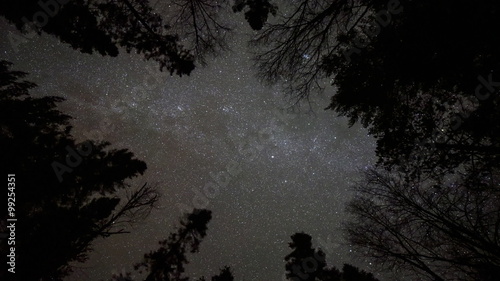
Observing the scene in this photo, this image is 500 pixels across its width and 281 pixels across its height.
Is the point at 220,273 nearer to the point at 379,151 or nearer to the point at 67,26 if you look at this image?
the point at 379,151

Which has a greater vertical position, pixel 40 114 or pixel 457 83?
pixel 457 83

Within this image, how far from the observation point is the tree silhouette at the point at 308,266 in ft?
29.6

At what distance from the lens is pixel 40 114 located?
7.49 metres

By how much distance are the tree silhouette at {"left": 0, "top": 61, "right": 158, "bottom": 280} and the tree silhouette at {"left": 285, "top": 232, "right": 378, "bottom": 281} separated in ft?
20.8

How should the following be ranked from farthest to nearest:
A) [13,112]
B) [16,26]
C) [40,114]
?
1. [40,114]
2. [13,112]
3. [16,26]

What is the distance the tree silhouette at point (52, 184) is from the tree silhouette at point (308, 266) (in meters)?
6.34

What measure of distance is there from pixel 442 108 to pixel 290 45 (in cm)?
370

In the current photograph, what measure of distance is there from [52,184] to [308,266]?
957 centimetres

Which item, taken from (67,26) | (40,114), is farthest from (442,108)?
(40,114)

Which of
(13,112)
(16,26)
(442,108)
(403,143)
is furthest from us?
(13,112)

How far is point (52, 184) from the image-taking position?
6.86m

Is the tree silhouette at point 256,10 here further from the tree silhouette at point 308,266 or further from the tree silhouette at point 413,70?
the tree silhouette at point 308,266

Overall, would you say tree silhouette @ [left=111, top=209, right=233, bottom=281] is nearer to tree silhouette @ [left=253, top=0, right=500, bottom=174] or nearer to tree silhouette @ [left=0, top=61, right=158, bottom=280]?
tree silhouette @ [left=0, top=61, right=158, bottom=280]

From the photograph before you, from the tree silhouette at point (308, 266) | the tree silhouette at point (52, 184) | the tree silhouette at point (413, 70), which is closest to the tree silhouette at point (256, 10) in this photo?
the tree silhouette at point (413, 70)
